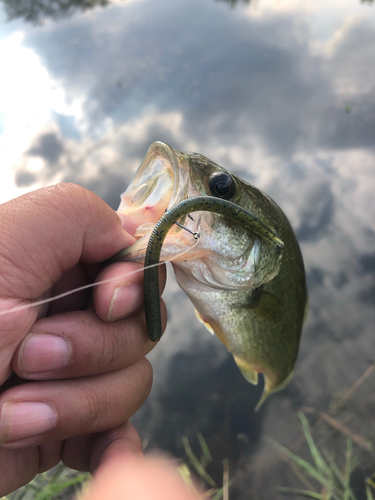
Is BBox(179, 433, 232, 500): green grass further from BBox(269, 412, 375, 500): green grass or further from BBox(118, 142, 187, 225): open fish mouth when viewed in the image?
BBox(118, 142, 187, 225): open fish mouth

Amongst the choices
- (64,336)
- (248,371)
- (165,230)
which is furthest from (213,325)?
(165,230)

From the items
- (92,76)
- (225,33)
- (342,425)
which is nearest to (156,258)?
(342,425)

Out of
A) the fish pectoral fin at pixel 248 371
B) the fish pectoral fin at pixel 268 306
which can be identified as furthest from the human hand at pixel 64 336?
the fish pectoral fin at pixel 248 371

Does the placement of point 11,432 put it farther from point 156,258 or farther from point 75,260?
point 156,258

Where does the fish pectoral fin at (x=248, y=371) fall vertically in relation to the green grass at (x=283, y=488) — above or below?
above

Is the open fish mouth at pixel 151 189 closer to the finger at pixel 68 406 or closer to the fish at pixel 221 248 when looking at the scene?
the fish at pixel 221 248
